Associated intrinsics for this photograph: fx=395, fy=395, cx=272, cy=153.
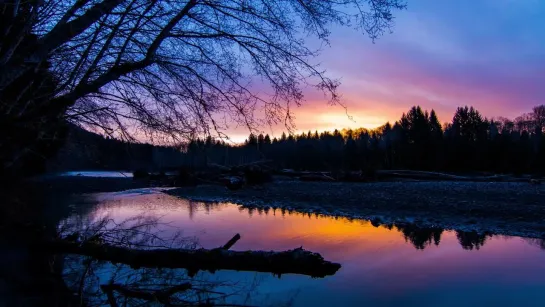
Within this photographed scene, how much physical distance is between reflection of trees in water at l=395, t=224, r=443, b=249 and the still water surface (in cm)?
2

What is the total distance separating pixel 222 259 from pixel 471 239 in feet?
25.6

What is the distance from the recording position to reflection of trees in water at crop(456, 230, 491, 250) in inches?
357

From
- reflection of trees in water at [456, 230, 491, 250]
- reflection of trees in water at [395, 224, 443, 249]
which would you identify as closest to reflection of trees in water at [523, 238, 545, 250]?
reflection of trees in water at [456, 230, 491, 250]

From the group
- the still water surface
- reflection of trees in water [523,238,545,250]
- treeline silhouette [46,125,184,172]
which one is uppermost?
treeline silhouette [46,125,184,172]

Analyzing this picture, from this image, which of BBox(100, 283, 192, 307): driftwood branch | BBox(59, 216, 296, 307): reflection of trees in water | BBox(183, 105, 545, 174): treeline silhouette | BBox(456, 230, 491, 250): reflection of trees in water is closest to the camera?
BBox(100, 283, 192, 307): driftwood branch

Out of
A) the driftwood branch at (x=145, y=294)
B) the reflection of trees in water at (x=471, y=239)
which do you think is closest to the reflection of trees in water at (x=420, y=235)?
the reflection of trees in water at (x=471, y=239)


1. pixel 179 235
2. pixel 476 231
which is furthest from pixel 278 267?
pixel 476 231

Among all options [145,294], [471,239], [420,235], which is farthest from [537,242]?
[145,294]

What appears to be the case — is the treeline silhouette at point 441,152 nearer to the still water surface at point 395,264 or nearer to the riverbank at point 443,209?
the riverbank at point 443,209

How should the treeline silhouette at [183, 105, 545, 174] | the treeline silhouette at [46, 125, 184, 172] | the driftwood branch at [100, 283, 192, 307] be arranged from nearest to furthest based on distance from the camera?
the driftwood branch at [100, 283, 192, 307], the treeline silhouette at [46, 125, 184, 172], the treeline silhouette at [183, 105, 545, 174]

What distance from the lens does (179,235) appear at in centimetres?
1012

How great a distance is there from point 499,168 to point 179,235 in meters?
55.5

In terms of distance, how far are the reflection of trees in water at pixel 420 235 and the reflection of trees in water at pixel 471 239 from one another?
512mm

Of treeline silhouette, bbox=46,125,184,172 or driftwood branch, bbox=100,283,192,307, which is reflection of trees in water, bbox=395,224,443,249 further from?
driftwood branch, bbox=100,283,192,307
